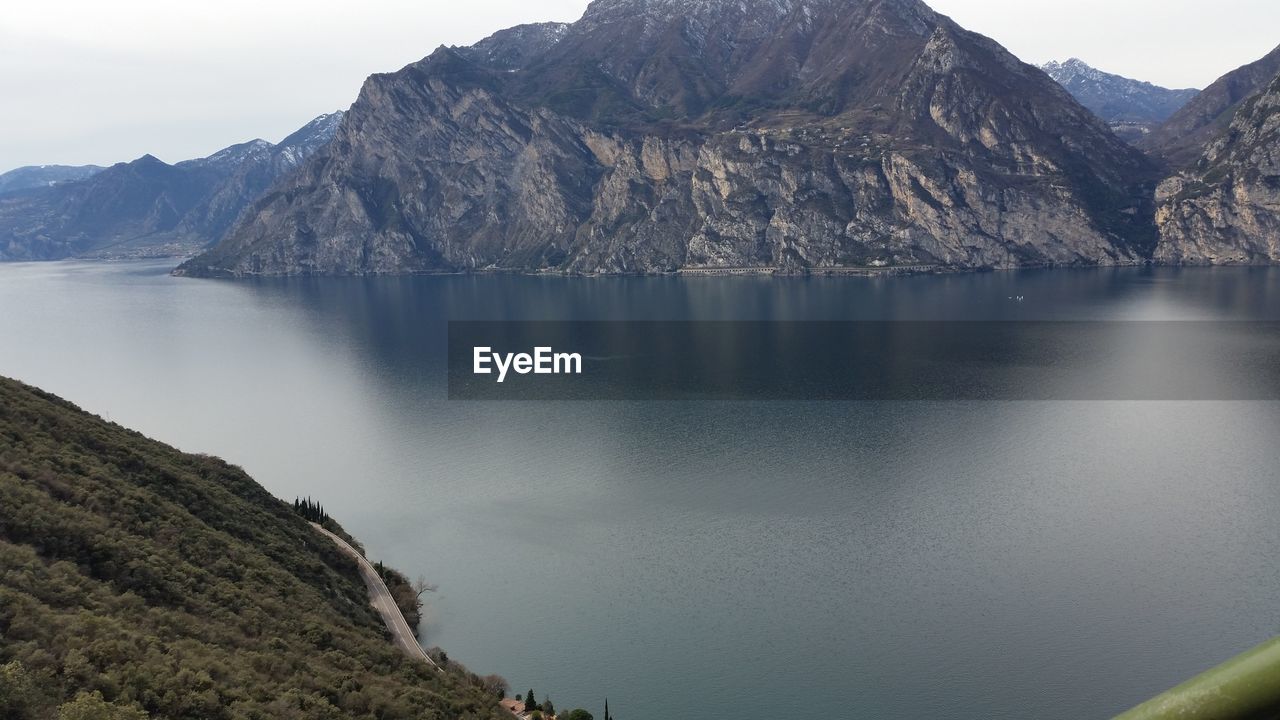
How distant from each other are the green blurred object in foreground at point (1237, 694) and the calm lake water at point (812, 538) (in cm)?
6484

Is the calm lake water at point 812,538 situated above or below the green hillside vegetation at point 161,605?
below

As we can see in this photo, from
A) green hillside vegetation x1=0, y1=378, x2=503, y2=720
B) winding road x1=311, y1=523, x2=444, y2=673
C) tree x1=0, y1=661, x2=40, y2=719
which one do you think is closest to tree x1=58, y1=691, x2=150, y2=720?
green hillside vegetation x1=0, y1=378, x2=503, y2=720

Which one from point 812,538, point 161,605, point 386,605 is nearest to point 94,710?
point 161,605

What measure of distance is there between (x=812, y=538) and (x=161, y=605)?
6534 cm

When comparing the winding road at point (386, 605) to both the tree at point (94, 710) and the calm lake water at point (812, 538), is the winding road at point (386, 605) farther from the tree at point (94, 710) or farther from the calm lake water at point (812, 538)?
the tree at point (94, 710)

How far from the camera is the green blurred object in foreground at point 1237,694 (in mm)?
4328

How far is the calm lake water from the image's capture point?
69.2 m

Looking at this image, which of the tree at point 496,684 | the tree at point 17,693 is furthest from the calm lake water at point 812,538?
the tree at point 17,693

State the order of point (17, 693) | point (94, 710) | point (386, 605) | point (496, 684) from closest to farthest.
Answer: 1. point (17, 693)
2. point (94, 710)
3. point (496, 684)
4. point (386, 605)

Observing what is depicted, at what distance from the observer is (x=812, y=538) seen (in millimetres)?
94375

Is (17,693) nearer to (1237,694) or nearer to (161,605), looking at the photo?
(161,605)

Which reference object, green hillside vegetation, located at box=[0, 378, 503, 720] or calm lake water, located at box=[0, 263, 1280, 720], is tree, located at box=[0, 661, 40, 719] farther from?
calm lake water, located at box=[0, 263, 1280, 720]

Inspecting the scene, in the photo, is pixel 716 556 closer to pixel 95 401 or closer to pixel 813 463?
pixel 813 463

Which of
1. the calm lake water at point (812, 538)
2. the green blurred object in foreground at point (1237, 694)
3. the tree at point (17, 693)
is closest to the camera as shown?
the green blurred object in foreground at point (1237, 694)
